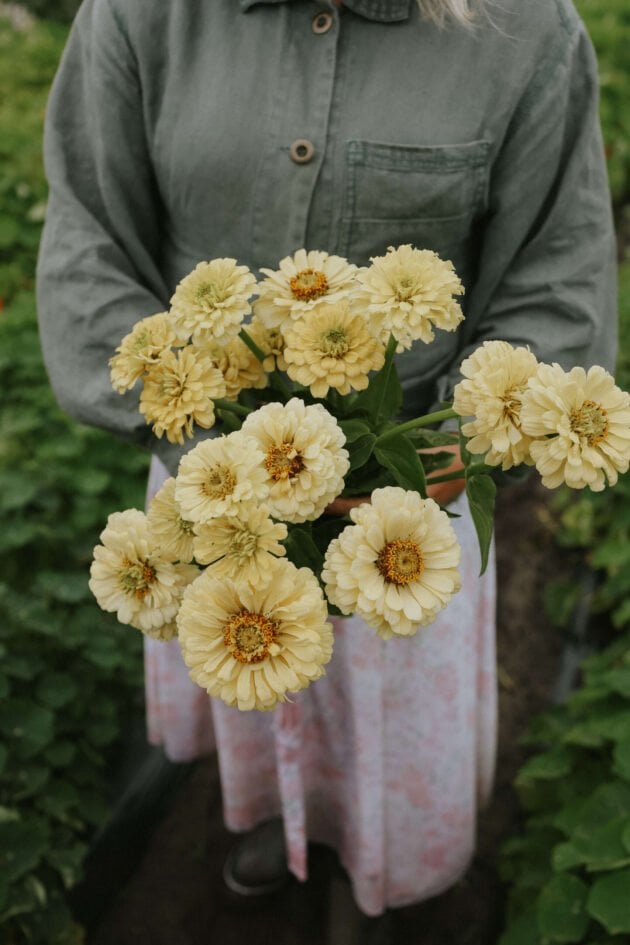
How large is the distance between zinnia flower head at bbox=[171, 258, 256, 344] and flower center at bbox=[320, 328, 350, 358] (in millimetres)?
67

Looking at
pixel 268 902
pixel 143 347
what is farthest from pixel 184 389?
pixel 268 902

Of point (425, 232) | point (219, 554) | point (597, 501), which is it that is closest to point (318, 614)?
point (219, 554)

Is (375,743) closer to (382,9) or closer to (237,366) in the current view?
(237,366)

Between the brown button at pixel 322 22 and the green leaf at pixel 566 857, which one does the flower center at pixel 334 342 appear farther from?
the green leaf at pixel 566 857

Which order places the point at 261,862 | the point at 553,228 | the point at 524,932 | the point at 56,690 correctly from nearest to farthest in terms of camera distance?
1. the point at 553,228
2. the point at 524,932
3. the point at 56,690
4. the point at 261,862

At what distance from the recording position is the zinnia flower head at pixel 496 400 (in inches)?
26.2

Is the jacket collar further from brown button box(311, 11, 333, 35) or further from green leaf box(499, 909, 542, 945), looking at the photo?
green leaf box(499, 909, 542, 945)

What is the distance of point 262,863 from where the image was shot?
1.85 m

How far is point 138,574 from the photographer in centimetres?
75

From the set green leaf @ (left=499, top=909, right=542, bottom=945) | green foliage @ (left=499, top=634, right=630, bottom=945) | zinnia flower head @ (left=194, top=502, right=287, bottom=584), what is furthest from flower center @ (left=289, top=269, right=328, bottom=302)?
green leaf @ (left=499, top=909, right=542, bottom=945)

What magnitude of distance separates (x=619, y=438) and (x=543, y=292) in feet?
1.79

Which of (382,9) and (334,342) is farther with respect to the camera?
(382,9)

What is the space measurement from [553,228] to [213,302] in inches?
23.5

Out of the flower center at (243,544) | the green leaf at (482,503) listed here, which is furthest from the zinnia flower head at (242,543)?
the green leaf at (482,503)
